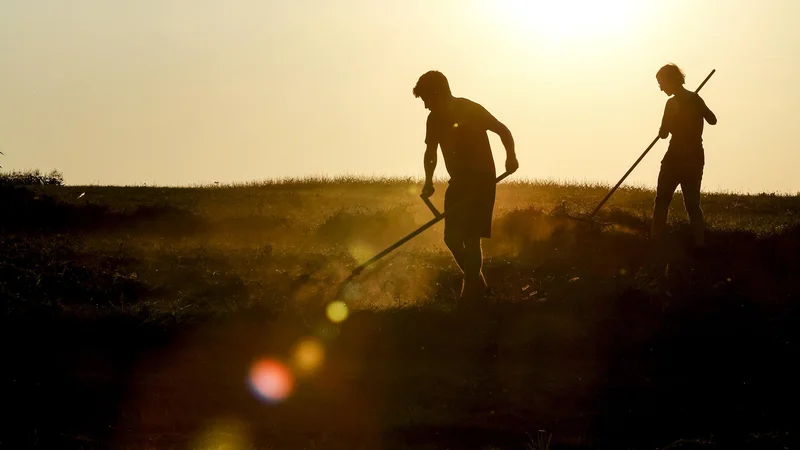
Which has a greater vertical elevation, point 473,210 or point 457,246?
point 473,210

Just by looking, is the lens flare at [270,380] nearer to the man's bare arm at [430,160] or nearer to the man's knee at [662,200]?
the man's bare arm at [430,160]

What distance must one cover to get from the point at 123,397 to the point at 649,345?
15.4 feet

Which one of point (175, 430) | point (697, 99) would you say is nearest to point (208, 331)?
point (175, 430)

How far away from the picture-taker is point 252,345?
340 inches

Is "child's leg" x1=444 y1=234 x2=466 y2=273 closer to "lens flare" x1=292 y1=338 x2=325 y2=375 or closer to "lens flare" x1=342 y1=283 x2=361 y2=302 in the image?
"lens flare" x1=342 y1=283 x2=361 y2=302

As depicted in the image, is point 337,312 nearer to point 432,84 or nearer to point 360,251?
point 432,84

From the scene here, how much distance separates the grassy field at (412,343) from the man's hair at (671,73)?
2.32 m

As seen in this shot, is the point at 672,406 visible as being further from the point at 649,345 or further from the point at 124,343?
the point at 124,343

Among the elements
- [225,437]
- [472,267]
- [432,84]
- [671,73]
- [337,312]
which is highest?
[671,73]

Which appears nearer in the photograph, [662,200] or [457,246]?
[457,246]

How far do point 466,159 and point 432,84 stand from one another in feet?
2.72

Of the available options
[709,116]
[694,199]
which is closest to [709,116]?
[709,116]

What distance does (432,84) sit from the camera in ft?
30.5

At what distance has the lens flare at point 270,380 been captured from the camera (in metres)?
7.44
